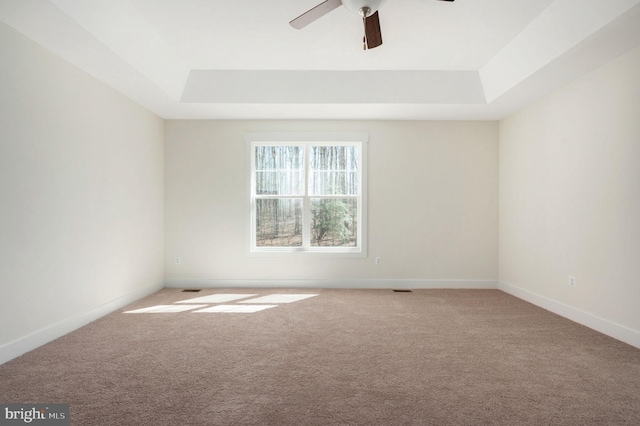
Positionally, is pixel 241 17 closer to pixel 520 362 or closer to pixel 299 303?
pixel 299 303

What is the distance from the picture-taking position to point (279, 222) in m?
5.45

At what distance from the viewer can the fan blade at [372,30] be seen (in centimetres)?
273

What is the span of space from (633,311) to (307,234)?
3.77 meters

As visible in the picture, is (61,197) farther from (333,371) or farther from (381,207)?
(381,207)

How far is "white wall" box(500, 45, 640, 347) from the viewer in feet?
10.1

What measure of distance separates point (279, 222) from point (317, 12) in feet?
10.9

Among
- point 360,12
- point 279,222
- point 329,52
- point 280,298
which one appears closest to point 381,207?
point 279,222

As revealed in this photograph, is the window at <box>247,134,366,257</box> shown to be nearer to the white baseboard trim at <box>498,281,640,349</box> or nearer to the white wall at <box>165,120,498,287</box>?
the white wall at <box>165,120,498,287</box>

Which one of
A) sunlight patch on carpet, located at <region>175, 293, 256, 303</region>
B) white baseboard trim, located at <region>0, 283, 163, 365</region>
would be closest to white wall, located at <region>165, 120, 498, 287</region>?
sunlight patch on carpet, located at <region>175, 293, 256, 303</region>

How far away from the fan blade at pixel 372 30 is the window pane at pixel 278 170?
8.78 ft

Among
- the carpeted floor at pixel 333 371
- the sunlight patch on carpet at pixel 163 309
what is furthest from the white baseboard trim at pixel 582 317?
the sunlight patch on carpet at pixel 163 309

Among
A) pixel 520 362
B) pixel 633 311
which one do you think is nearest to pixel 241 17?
pixel 520 362

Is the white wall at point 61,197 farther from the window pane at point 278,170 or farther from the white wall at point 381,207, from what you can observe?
the window pane at point 278,170

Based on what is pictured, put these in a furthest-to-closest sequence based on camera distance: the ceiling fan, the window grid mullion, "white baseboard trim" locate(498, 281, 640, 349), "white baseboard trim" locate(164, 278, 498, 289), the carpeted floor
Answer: the window grid mullion, "white baseboard trim" locate(164, 278, 498, 289), "white baseboard trim" locate(498, 281, 640, 349), the ceiling fan, the carpeted floor
